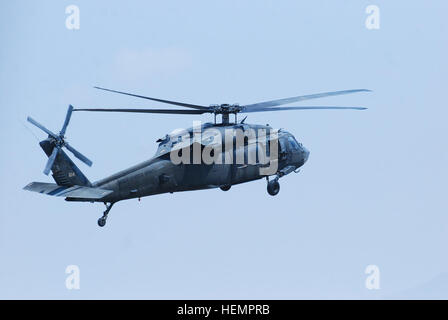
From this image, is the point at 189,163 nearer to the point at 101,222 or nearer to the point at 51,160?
the point at 101,222

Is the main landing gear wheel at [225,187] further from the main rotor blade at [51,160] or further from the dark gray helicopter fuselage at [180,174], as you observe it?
the main rotor blade at [51,160]

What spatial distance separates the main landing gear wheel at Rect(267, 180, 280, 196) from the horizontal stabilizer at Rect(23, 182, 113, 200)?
35.7 feet

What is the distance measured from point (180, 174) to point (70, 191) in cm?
619

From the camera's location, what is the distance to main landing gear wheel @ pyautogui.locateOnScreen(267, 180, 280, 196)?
5750 cm

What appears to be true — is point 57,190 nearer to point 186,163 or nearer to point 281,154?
point 186,163

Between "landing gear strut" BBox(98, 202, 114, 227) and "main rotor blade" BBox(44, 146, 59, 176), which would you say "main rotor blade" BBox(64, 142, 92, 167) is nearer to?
"main rotor blade" BBox(44, 146, 59, 176)

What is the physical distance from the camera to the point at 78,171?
50.1 meters

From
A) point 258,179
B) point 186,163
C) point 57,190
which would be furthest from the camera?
point 258,179

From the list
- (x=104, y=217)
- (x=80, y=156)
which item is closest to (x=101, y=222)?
(x=104, y=217)

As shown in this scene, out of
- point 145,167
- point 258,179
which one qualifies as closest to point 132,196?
point 145,167

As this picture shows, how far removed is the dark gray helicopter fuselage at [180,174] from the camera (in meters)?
50.8

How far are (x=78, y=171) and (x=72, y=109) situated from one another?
3.05 metres

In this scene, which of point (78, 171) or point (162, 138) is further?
point (162, 138)

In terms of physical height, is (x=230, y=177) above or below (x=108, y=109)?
below
